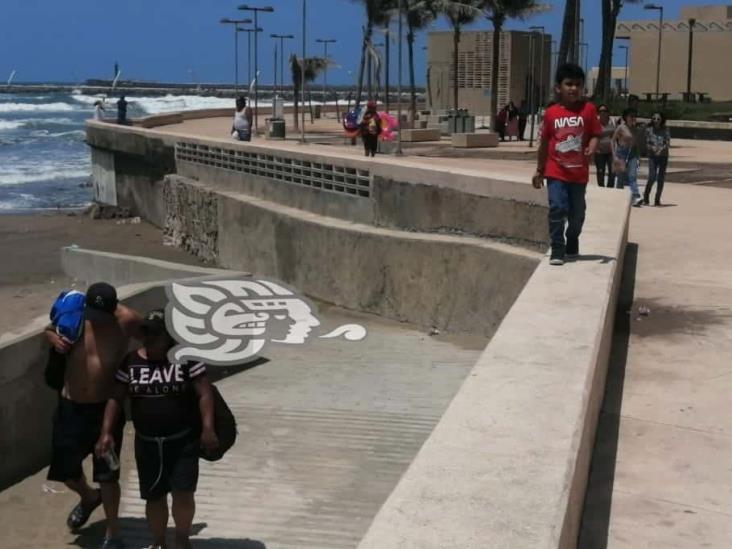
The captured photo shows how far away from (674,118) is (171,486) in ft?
114

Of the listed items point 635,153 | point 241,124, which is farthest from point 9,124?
point 635,153

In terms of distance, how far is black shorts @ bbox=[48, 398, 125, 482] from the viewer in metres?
5.84

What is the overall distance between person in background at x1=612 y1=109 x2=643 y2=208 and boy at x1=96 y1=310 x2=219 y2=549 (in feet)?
34.6

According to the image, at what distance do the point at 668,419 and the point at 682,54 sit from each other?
217ft

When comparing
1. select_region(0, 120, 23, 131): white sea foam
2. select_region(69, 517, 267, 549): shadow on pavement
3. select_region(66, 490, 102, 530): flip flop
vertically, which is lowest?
select_region(0, 120, 23, 131): white sea foam

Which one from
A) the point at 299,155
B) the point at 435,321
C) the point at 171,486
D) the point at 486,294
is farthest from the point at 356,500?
the point at 299,155

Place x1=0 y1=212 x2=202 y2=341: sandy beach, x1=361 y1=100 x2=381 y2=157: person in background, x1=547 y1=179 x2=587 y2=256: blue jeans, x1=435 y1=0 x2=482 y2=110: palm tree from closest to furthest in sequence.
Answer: x1=547 y1=179 x2=587 y2=256: blue jeans → x1=0 y1=212 x2=202 y2=341: sandy beach → x1=361 y1=100 x2=381 y2=157: person in background → x1=435 y1=0 x2=482 y2=110: palm tree

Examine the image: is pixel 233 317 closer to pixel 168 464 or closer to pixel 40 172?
pixel 168 464

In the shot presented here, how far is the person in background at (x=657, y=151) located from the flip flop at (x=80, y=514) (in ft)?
32.2

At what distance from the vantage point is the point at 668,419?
5145 millimetres

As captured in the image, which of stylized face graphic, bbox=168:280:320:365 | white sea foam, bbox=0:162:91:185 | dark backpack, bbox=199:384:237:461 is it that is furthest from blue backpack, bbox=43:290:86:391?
white sea foam, bbox=0:162:91:185

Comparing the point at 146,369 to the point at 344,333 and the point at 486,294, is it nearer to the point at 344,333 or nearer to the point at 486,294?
the point at 486,294

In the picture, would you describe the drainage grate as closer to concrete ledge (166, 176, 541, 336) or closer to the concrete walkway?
concrete ledge (166, 176, 541, 336)

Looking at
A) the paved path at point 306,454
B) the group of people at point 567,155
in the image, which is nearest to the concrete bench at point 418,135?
the paved path at point 306,454
